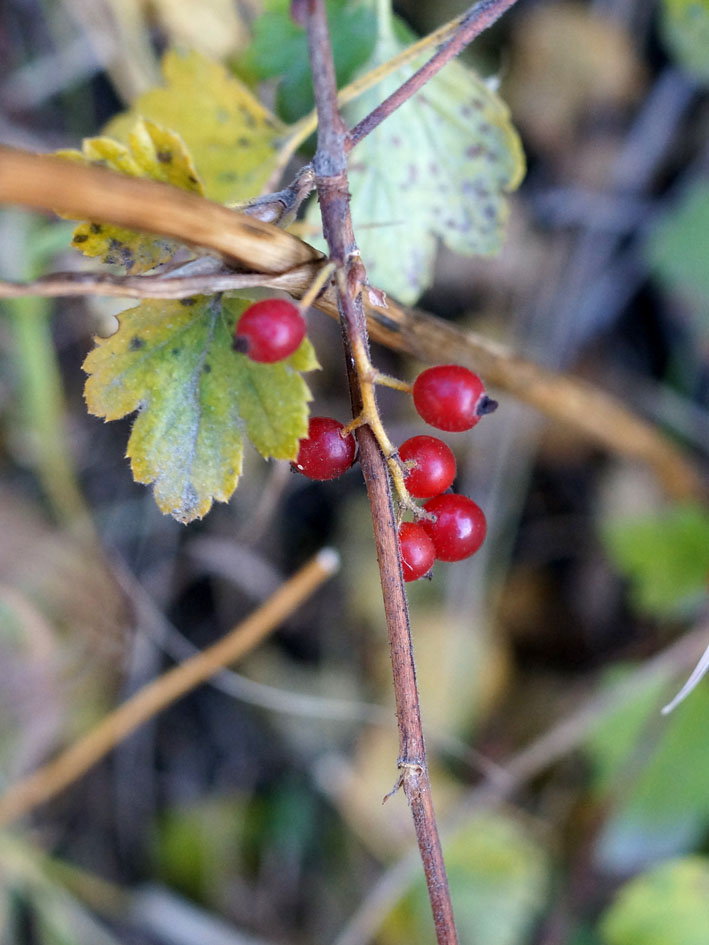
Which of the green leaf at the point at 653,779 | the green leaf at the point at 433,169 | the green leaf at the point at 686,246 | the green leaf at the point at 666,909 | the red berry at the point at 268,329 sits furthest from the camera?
the green leaf at the point at 686,246

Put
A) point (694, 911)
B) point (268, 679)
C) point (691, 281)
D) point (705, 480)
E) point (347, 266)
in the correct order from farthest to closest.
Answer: point (268, 679), point (691, 281), point (705, 480), point (694, 911), point (347, 266)

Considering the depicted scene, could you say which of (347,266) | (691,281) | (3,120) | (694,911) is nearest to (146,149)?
(347,266)

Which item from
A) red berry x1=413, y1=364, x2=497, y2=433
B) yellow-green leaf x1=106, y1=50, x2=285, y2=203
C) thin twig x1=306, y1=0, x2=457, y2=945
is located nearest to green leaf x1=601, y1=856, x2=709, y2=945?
thin twig x1=306, y1=0, x2=457, y2=945

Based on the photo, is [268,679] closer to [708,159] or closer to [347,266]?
[347,266]

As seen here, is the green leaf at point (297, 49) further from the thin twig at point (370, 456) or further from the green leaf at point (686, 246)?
the green leaf at point (686, 246)

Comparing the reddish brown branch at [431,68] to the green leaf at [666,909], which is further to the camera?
the green leaf at [666,909]

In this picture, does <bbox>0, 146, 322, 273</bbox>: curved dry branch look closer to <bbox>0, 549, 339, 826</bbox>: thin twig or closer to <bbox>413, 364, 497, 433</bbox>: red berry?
<bbox>413, 364, 497, 433</bbox>: red berry

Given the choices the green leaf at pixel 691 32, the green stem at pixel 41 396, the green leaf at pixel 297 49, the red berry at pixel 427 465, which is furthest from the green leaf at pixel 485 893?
the green leaf at pixel 691 32

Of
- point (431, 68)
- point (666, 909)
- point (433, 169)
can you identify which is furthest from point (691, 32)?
point (666, 909)
